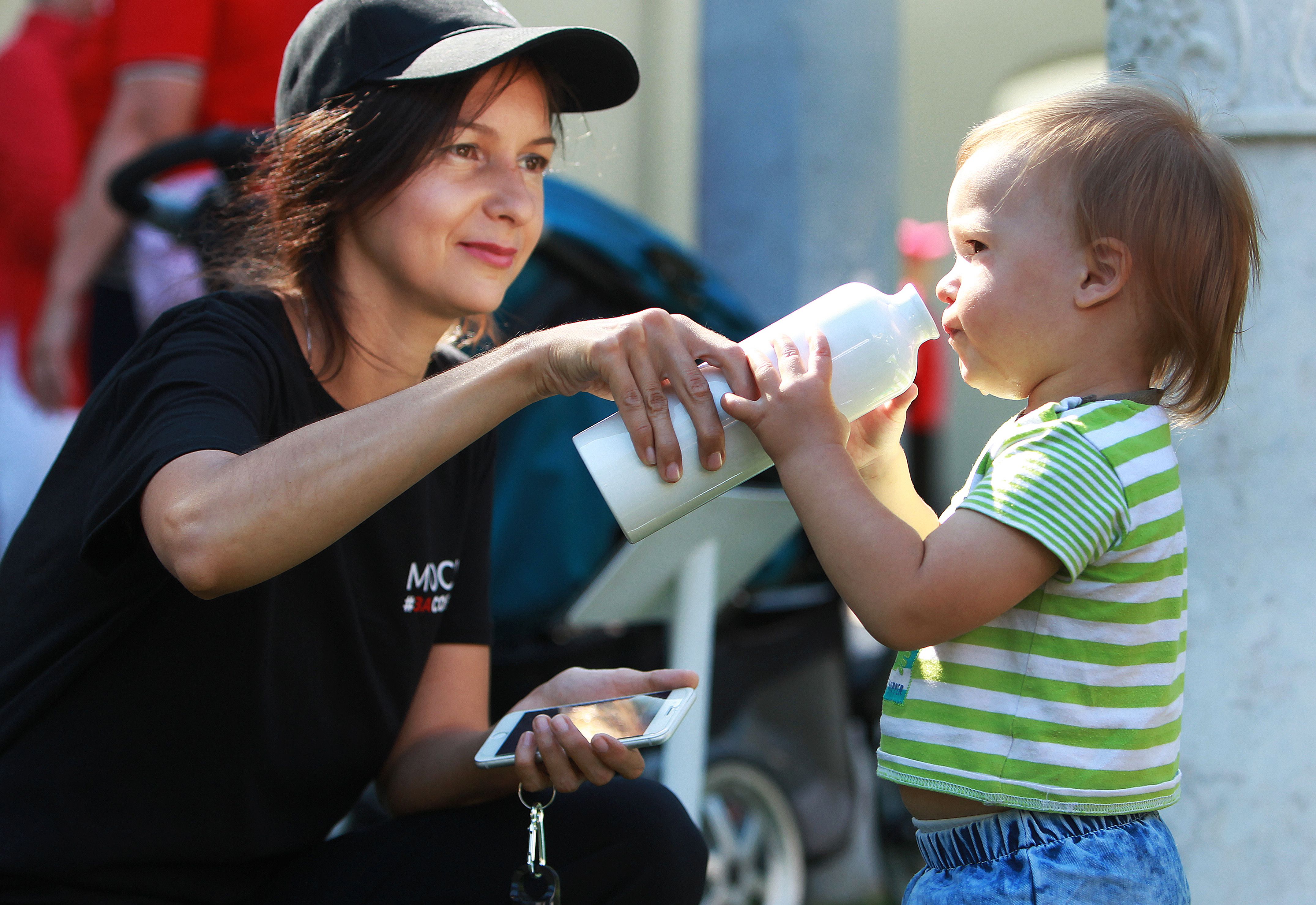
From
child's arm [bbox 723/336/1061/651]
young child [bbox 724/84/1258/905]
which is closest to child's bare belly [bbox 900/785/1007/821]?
young child [bbox 724/84/1258/905]

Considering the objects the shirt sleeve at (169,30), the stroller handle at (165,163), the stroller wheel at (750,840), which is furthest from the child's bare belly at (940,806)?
the shirt sleeve at (169,30)

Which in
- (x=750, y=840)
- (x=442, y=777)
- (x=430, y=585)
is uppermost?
(x=430, y=585)

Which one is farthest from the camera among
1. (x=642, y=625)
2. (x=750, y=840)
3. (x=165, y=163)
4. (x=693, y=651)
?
(x=750, y=840)

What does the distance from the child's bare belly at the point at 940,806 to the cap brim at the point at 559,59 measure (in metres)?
0.88

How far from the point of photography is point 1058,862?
1.07 metres

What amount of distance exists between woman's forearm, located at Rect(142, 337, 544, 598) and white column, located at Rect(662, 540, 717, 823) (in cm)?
102

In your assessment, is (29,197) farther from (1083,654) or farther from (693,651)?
(1083,654)

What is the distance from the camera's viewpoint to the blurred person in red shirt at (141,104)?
271 centimetres

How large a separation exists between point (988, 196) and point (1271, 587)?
2.47 feet

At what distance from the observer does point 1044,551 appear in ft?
3.38

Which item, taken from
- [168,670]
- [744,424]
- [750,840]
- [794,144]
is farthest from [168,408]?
[794,144]

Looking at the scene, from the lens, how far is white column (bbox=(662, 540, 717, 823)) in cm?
198

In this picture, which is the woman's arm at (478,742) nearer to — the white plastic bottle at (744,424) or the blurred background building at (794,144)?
the white plastic bottle at (744,424)

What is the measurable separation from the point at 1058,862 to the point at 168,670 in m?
0.89
